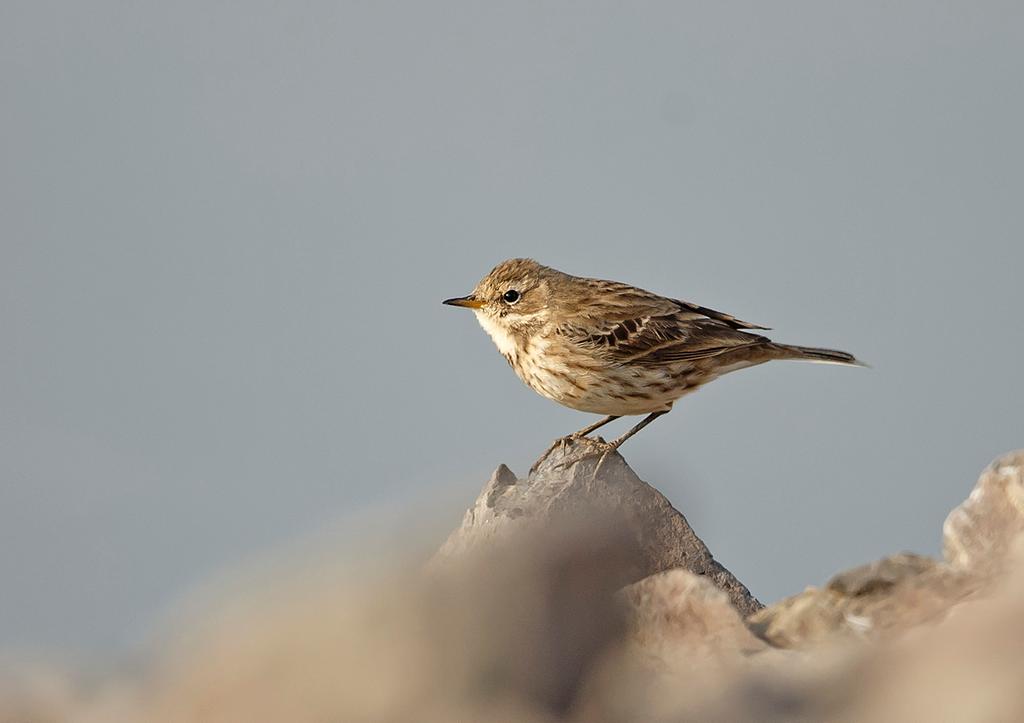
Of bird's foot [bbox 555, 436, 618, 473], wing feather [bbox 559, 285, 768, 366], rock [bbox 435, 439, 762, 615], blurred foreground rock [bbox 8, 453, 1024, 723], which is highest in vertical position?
wing feather [bbox 559, 285, 768, 366]

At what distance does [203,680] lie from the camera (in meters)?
9.86

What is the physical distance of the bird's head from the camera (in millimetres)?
14703

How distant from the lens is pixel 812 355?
15.4m

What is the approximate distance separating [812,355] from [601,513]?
4504mm

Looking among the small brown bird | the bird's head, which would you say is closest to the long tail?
the small brown bird

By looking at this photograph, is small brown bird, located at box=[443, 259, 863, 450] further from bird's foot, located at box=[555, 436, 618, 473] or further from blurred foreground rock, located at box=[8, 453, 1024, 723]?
blurred foreground rock, located at box=[8, 453, 1024, 723]

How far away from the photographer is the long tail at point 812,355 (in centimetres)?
1529

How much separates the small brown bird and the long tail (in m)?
0.01

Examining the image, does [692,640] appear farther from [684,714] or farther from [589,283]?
[589,283]

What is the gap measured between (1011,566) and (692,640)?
2.25 m

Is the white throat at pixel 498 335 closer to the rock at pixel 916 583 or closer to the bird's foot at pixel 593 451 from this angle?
the bird's foot at pixel 593 451

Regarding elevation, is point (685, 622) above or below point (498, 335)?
below

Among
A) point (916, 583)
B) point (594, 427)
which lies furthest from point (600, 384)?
point (916, 583)

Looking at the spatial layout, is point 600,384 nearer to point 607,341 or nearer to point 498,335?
point 607,341
